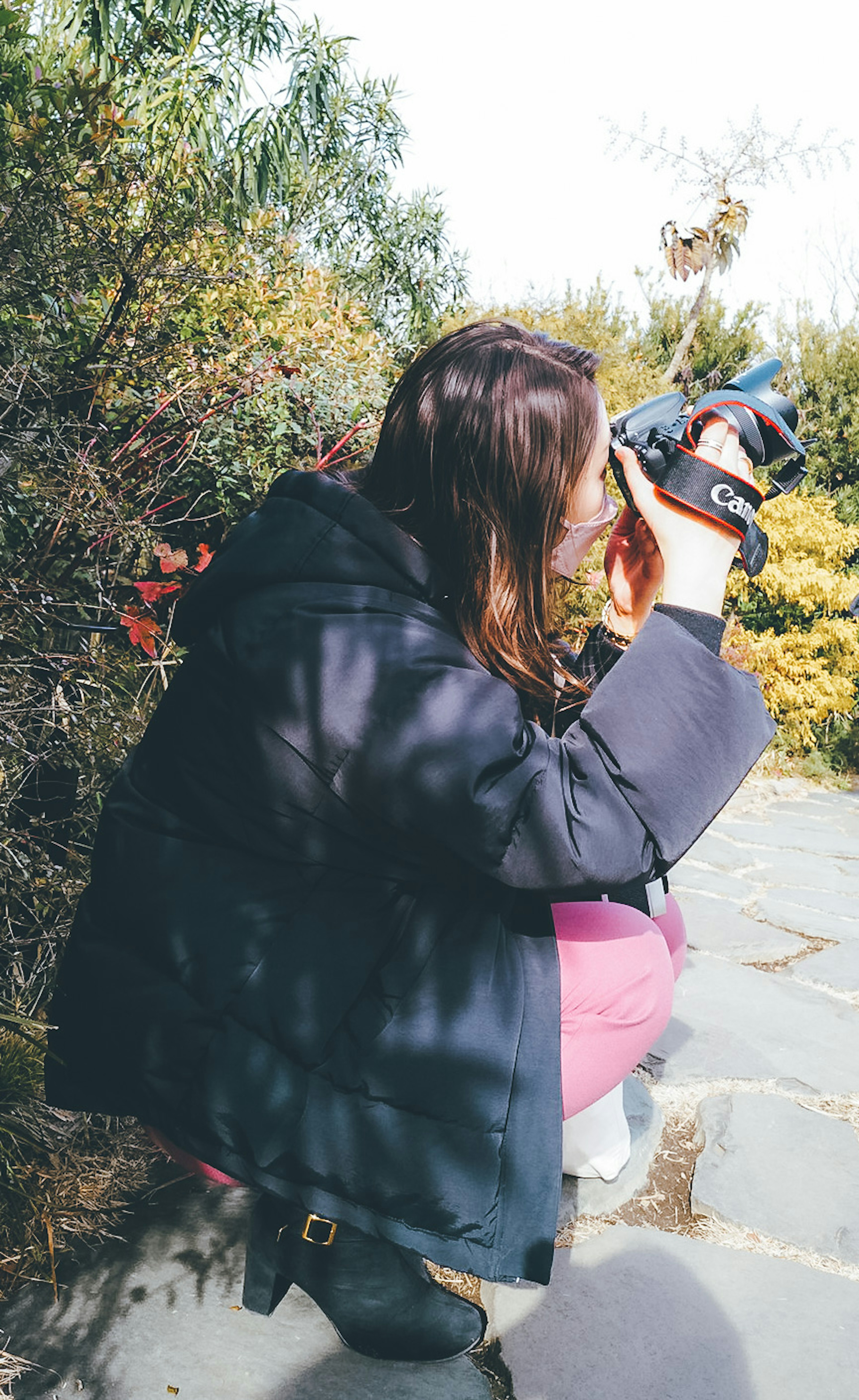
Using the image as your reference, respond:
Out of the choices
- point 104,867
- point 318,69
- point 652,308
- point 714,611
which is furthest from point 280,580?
point 652,308

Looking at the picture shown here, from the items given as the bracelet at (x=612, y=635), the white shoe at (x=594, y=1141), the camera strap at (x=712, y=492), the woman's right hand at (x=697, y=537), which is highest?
the camera strap at (x=712, y=492)

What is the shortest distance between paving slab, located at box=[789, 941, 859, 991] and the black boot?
194cm

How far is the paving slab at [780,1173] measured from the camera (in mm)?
1682

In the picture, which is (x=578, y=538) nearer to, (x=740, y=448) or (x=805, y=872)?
(x=740, y=448)

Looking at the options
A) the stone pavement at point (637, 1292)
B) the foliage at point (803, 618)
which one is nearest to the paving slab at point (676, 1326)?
the stone pavement at point (637, 1292)

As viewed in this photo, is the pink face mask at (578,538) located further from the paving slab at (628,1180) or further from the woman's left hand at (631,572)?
the paving slab at (628,1180)

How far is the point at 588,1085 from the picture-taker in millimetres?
1315

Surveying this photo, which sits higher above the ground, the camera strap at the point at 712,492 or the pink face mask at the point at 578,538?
the camera strap at the point at 712,492

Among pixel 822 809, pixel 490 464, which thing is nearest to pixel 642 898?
pixel 490 464

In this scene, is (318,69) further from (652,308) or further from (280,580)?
(280,580)

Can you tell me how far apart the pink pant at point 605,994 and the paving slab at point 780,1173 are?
54 centimetres

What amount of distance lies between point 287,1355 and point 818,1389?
706 millimetres

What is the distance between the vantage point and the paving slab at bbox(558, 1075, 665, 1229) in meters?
1.68

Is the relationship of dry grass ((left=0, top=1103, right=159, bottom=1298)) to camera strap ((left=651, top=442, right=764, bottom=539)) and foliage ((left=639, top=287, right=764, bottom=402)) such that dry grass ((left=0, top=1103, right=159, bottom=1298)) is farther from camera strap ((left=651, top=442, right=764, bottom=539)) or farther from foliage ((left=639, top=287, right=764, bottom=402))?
foliage ((left=639, top=287, right=764, bottom=402))
